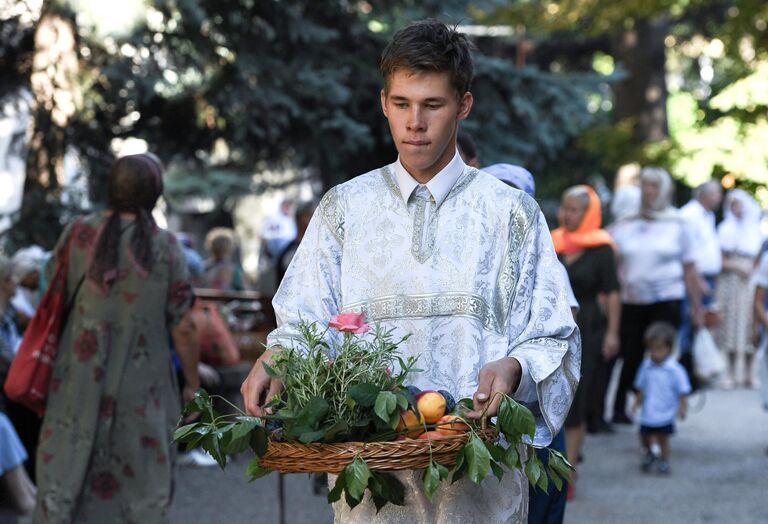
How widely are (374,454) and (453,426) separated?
23 cm

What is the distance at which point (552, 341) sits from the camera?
417 centimetres

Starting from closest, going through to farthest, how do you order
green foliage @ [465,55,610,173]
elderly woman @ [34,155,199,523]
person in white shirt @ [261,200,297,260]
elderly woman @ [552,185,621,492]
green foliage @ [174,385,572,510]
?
green foliage @ [174,385,572,510] → elderly woman @ [34,155,199,523] → elderly woman @ [552,185,621,492] → green foliage @ [465,55,610,173] → person in white shirt @ [261,200,297,260]

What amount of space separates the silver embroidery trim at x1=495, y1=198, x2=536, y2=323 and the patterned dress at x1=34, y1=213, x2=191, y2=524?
3150 millimetres

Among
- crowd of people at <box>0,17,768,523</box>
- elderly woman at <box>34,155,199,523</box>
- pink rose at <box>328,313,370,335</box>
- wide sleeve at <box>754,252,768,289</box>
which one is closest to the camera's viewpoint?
pink rose at <box>328,313,370,335</box>

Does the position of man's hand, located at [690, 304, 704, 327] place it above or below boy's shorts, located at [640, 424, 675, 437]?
above

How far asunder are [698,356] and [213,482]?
4503 mm

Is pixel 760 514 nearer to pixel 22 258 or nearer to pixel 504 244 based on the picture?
pixel 22 258

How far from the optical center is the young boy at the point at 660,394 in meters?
11.4

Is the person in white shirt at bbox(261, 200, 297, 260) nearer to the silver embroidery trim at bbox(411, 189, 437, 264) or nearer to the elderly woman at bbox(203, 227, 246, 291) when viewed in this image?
the elderly woman at bbox(203, 227, 246, 291)

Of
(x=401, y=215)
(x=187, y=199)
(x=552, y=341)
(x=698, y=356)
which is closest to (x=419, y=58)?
(x=401, y=215)

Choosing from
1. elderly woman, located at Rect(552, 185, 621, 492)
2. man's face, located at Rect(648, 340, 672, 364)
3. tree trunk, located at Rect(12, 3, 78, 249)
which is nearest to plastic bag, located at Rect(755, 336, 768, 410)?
man's face, located at Rect(648, 340, 672, 364)

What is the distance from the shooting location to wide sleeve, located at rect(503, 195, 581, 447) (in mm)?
4117

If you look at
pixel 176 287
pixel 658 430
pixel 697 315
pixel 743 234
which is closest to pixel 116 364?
pixel 176 287

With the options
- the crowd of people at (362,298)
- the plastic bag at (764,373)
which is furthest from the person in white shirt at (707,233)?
the plastic bag at (764,373)
